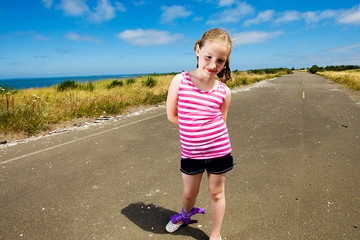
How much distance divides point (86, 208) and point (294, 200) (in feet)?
8.91

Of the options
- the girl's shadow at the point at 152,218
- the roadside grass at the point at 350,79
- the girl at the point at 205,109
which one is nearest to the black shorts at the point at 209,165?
the girl at the point at 205,109

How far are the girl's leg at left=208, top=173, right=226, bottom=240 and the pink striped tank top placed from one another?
23 centimetres

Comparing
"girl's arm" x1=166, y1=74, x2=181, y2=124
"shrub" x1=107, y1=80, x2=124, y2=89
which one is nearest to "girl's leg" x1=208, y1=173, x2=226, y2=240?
"girl's arm" x1=166, y1=74, x2=181, y2=124

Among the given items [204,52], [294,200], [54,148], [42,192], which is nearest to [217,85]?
[204,52]

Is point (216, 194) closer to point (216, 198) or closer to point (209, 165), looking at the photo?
point (216, 198)

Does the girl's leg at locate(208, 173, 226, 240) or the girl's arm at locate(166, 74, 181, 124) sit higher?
the girl's arm at locate(166, 74, 181, 124)

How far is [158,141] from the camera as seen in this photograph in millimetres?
5590

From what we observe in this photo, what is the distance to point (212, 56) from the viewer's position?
1.80 metres

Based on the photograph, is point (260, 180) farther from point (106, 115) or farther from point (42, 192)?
point (106, 115)

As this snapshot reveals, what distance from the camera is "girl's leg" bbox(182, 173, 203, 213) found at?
80.8 inches

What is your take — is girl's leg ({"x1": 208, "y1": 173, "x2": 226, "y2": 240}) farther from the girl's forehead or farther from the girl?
the girl's forehead

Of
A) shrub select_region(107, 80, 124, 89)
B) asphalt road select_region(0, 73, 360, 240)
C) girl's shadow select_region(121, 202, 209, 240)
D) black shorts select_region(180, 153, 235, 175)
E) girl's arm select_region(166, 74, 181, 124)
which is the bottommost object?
girl's shadow select_region(121, 202, 209, 240)

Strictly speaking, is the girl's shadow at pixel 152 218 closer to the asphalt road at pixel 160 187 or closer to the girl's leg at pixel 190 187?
the asphalt road at pixel 160 187

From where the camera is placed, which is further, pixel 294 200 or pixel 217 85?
pixel 294 200
